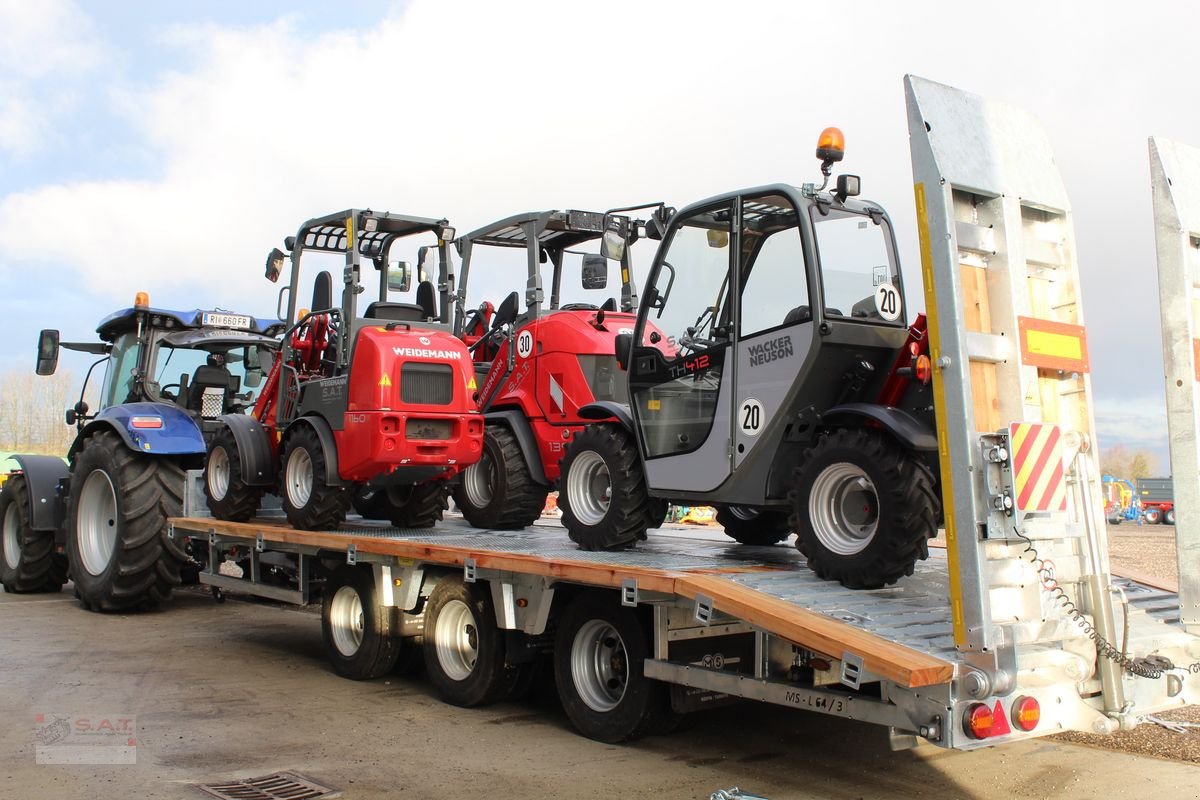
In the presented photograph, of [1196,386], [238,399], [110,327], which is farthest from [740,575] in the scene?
[110,327]

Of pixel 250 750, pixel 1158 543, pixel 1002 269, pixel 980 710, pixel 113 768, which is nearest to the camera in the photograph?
pixel 980 710

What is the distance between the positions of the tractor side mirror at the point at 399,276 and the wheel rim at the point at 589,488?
10.2ft

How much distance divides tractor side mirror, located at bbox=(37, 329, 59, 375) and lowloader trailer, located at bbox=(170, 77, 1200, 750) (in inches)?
293

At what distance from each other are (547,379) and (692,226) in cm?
291

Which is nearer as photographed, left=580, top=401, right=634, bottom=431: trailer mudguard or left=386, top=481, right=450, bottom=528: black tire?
left=580, top=401, right=634, bottom=431: trailer mudguard

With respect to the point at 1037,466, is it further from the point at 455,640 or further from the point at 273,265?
the point at 273,265

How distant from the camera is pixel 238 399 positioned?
474 inches

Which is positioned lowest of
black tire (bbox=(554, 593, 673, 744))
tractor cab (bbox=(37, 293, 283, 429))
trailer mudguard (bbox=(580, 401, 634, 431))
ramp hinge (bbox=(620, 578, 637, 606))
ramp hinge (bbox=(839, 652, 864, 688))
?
black tire (bbox=(554, 593, 673, 744))

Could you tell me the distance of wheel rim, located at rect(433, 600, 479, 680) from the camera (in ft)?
23.9

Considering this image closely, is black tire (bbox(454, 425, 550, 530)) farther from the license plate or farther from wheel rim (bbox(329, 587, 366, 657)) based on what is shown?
the license plate

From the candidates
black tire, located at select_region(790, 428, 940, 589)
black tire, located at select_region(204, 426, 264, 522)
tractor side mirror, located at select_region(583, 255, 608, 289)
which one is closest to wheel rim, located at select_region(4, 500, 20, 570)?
black tire, located at select_region(204, 426, 264, 522)

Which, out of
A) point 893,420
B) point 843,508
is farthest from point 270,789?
point 893,420

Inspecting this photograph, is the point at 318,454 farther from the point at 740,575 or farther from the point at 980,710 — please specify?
the point at 980,710

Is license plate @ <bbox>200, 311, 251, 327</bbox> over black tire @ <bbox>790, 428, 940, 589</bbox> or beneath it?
over
